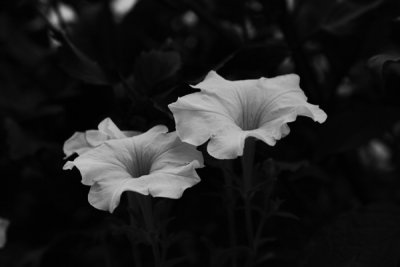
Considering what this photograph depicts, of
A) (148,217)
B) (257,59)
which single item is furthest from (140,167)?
(257,59)

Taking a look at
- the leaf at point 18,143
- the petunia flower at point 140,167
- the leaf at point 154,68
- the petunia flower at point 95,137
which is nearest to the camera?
the petunia flower at point 140,167

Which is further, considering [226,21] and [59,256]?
[226,21]

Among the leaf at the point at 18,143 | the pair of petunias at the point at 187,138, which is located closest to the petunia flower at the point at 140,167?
the pair of petunias at the point at 187,138

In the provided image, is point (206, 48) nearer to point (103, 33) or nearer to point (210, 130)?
point (103, 33)

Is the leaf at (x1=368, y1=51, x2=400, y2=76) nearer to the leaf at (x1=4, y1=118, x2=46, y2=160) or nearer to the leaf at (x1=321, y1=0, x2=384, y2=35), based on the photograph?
the leaf at (x1=321, y1=0, x2=384, y2=35)

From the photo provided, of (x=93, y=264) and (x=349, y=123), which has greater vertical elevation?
(x=349, y=123)

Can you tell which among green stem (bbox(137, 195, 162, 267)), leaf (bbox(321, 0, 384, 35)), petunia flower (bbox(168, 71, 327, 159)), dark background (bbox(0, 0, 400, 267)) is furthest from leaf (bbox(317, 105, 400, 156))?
green stem (bbox(137, 195, 162, 267))

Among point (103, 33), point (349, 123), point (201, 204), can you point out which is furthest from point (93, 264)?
point (349, 123)

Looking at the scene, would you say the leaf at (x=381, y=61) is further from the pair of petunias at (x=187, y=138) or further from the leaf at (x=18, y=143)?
the leaf at (x=18, y=143)
